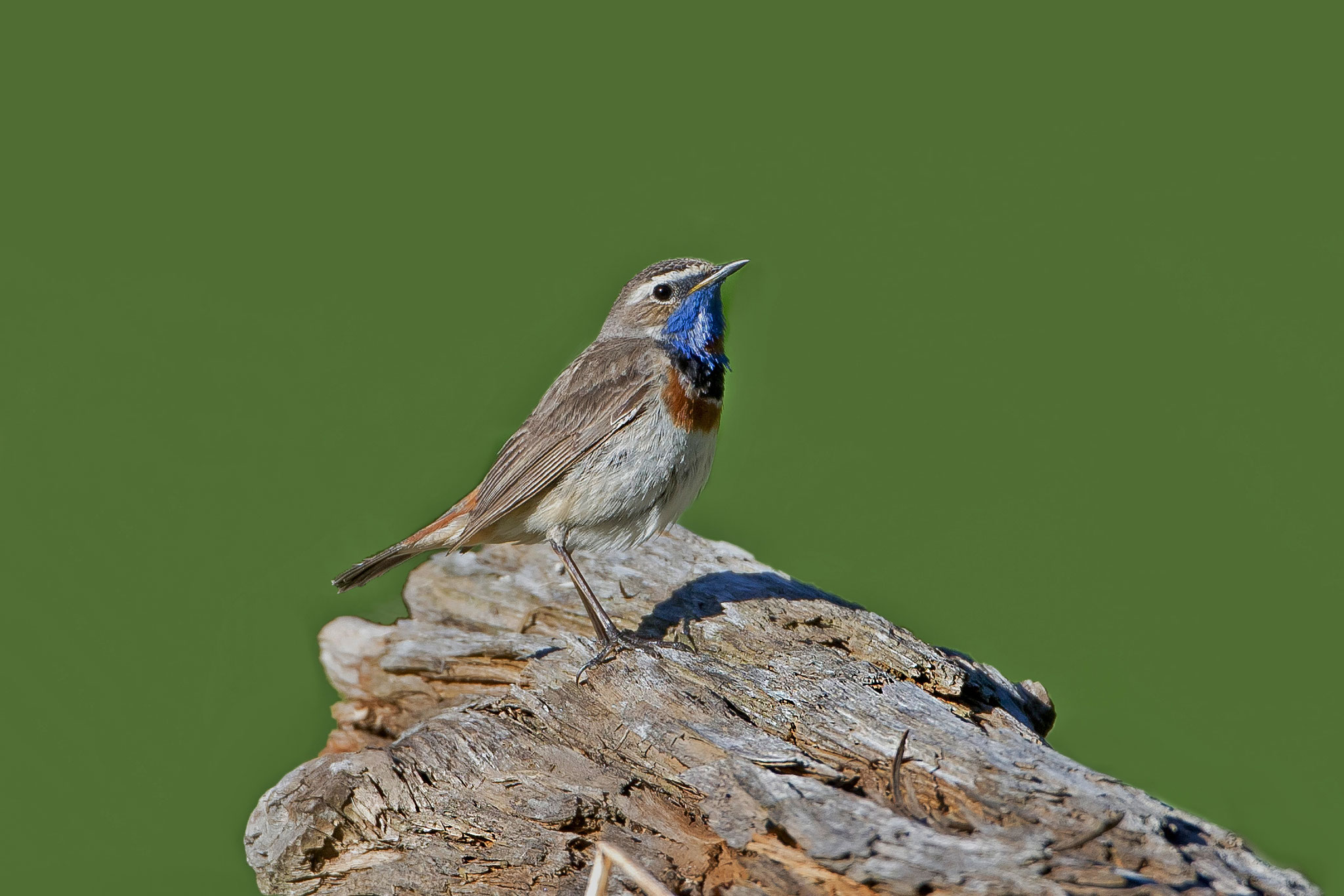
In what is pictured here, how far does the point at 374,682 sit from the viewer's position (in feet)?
19.6

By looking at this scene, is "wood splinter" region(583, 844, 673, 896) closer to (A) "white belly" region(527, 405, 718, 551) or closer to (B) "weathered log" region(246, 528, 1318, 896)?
(B) "weathered log" region(246, 528, 1318, 896)

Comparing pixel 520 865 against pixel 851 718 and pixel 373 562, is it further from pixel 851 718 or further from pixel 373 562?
pixel 373 562

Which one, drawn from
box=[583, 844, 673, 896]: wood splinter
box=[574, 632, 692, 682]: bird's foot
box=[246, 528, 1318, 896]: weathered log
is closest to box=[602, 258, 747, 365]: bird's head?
box=[246, 528, 1318, 896]: weathered log

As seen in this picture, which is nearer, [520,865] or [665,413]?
[520,865]

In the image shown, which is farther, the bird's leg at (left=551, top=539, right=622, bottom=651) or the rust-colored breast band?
the rust-colored breast band

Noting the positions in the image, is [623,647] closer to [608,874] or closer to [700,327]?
[608,874]

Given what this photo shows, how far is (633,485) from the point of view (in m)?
5.71

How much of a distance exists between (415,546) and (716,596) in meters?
1.67

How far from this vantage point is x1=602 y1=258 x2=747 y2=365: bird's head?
19.9 feet

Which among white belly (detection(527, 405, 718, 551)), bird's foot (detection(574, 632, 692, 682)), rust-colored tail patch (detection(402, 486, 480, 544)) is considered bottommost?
bird's foot (detection(574, 632, 692, 682))

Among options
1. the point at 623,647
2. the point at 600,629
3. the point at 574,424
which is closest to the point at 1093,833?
the point at 623,647

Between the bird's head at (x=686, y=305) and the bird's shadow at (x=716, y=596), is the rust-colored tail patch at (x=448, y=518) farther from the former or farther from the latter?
the bird's head at (x=686, y=305)

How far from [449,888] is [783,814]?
1.56 m

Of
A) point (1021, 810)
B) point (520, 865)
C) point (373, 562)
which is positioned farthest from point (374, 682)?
point (1021, 810)
